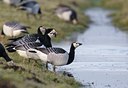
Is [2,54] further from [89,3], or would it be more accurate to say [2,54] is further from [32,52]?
[89,3]

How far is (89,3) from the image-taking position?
74000 mm

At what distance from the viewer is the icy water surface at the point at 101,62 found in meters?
18.3

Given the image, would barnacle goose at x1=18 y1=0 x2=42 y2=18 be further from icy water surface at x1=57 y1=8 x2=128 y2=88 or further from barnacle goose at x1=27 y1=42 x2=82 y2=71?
barnacle goose at x1=27 y1=42 x2=82 y2=71

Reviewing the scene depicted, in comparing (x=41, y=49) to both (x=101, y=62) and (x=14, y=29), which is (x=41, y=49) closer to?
(x=101, y=62)

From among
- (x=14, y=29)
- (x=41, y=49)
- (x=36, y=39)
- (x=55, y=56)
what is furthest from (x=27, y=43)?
(x=14, y=29)

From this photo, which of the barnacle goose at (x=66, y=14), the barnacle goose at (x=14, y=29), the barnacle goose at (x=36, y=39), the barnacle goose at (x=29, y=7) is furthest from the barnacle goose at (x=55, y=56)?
the barnacle goose at (x=66, y=14)

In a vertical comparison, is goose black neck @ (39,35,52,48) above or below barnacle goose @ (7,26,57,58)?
below

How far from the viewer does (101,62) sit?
22.4 m

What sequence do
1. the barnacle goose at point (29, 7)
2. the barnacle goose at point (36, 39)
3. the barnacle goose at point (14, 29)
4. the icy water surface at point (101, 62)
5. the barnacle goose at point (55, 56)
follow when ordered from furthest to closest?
the barnacle goose at point (29, 7), the barnacle goose at point (14, 29), the barnacle goose at point (36, 39), the icy water surface at point (101, 62), the barnacle goose at point (55, 56)

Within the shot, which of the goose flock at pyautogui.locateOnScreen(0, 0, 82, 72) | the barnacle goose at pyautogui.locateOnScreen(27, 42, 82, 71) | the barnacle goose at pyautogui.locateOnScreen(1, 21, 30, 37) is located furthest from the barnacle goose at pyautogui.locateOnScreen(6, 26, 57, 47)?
the barnacle goose at pyautogui.locateOnScreen(1, 21, 30, 37)

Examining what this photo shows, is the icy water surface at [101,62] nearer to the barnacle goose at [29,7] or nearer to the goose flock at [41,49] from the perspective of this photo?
the goose flock at [41,49]

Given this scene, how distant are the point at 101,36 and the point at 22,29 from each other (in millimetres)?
8835

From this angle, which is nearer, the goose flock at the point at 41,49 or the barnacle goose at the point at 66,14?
the goose flock at the point at 41,49

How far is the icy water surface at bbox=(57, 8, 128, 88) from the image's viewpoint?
1831cm
